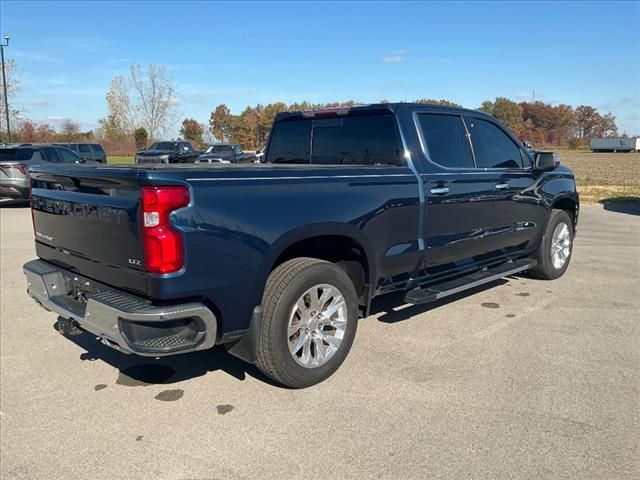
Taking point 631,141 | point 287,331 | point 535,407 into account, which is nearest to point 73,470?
point 287,331

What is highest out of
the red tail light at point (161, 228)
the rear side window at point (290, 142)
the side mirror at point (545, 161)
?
the rear side window at point (290, 142)

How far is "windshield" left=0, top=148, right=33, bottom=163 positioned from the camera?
14535 millimetres

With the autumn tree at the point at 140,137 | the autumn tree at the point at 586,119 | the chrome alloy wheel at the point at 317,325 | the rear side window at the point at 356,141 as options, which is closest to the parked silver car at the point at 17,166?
the rear side window at the point at 356,141

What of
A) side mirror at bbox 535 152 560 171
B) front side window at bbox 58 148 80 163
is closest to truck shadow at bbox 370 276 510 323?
side mirror at bbox 535 152 560 171

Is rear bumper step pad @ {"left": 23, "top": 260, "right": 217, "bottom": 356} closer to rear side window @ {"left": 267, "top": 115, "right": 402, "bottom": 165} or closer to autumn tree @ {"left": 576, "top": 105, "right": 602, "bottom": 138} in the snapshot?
rear side window @ {"left": 267, "top": 115, "right": 402, "bottom": 165}

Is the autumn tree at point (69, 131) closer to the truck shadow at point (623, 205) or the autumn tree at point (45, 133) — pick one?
the autumn tree at point (45, 133)

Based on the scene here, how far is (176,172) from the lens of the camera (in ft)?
10.2

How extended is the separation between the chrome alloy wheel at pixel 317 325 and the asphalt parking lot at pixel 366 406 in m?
0.23

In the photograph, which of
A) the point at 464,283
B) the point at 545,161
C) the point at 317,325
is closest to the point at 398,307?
the point at 464,283

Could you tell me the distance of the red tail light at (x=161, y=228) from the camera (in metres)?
3.00

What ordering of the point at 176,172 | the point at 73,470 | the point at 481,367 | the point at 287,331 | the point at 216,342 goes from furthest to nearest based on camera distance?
the point at 481,367, the point at 287,331, the point at 216,342, the point at 176,172, the point at 73,470

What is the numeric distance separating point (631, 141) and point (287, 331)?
97.3 metres

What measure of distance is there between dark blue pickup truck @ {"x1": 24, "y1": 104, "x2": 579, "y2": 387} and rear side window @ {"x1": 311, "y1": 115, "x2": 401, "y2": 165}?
0.04 feet

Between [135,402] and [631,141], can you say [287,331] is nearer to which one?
[135,402]
